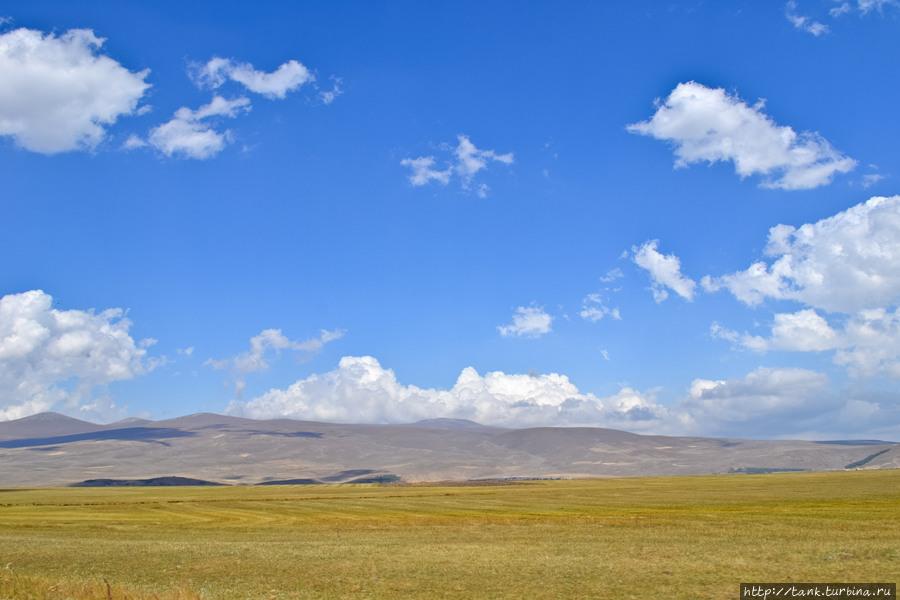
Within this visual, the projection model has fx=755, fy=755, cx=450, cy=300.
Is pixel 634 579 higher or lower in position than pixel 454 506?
higher

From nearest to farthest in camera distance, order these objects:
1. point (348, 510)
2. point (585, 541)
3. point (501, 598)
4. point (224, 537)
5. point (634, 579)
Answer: point (501, 598) → point (634, 579) → point (585, 541) → point (224, 537) → point (348, 510)

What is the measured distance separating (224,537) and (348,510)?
42252 mm

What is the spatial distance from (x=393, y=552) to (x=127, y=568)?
14.6 meters

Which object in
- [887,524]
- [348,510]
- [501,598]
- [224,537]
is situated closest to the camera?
[501,598]

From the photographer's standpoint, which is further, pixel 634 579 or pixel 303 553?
pixel 303 553

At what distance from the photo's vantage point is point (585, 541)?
160 ft

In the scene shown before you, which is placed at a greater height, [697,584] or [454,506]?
[697,584]

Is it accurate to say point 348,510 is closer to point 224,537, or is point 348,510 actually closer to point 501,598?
point 224,537

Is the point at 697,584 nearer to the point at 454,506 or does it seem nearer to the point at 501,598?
the point at 501,598

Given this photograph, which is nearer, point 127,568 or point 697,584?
point 697,584

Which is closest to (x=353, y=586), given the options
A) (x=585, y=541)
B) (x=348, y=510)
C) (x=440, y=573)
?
(x=440, y=573)

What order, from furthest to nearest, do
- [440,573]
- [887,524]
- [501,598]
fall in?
[887,524] → [440,573] → [501,598]

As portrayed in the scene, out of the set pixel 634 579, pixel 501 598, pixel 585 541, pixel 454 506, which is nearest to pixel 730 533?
pixel 585 541

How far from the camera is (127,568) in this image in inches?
1553
